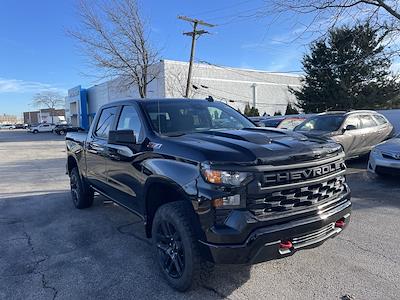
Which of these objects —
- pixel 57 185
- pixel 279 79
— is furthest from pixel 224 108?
pixel 279 79

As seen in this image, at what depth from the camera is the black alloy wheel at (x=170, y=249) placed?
3.30 meters

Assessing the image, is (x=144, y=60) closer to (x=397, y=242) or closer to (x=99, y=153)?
(x=99, y=153)

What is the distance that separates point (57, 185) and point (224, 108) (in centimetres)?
611

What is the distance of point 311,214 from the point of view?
3127 millimetres

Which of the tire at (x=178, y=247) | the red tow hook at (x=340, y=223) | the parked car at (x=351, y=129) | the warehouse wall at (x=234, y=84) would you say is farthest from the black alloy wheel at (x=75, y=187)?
the warehouse wall at (x=234, y=84)

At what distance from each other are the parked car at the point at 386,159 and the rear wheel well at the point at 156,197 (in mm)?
5745

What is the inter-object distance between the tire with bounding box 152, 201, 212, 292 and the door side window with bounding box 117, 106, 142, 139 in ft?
3.79

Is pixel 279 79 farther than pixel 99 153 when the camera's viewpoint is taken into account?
Yes

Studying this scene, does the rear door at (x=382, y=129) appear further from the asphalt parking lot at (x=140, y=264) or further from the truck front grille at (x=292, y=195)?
the truck front grille at (x=292, y=195)

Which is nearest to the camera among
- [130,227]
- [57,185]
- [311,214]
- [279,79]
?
[311,214]

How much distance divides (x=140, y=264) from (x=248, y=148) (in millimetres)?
1956

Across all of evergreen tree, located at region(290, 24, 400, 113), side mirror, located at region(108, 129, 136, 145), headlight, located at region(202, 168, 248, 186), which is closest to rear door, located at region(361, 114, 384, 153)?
side mirror, located at region(108, 129, 136, 145)

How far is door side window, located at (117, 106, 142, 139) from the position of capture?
13.7 ft

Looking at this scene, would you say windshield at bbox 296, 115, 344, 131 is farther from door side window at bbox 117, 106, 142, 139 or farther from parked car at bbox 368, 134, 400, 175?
door side window at bbox 117, 106, 142, 139
